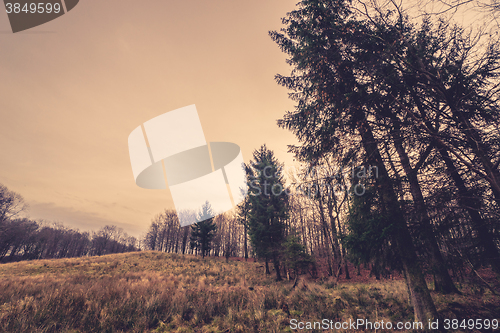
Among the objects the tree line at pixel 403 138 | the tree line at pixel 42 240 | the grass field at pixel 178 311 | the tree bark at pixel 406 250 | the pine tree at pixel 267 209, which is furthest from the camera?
the tree line at pixel 42 240

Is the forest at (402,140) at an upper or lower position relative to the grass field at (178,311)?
upper

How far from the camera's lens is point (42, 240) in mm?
51844

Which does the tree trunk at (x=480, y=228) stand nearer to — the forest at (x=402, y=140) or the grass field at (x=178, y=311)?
Answer: the forest at (x=402, y=140)

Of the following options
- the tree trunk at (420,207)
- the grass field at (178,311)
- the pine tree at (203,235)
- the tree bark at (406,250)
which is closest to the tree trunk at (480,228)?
the tree trunk at (420,207)

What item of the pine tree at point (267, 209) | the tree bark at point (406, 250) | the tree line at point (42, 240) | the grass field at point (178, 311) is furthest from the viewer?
the tree line at point (42, 240)

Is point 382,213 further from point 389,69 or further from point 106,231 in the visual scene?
point 106,231

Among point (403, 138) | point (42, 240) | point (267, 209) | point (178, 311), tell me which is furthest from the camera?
point (42, 240)

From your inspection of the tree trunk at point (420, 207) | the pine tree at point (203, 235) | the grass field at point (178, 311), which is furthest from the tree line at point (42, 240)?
the tree trunk at point (420, 207)

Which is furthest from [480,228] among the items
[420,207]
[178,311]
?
[178,311]

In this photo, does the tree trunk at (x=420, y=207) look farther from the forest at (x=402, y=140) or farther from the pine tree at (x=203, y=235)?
the pine tree at (x=203, y=235)

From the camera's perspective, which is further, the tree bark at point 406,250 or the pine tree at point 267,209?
the pine tree at point 267,209

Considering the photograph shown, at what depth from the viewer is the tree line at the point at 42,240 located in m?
34.4

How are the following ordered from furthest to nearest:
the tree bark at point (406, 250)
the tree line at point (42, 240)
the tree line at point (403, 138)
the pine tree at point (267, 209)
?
the tree line at point (42, 240) → the pine tree at point (267, 209) → the tree bark at point (406, 250) → the tree line at point (403, 138)

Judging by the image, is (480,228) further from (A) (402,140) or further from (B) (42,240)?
(B) (42,240)
